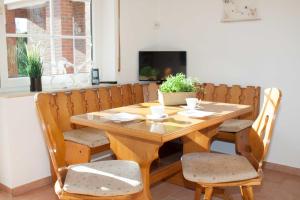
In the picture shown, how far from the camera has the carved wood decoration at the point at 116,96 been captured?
11.6ft

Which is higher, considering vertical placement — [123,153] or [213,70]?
[213,70]

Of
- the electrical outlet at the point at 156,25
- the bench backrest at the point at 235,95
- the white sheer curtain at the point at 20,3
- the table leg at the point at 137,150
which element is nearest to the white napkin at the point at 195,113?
the table leg at the point at 137,150

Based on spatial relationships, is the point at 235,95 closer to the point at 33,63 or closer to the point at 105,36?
the point at 105,36

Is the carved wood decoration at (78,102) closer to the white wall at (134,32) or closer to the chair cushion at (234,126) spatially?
the white wall at (134,32)

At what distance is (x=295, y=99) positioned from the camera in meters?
3.33

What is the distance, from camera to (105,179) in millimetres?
1884

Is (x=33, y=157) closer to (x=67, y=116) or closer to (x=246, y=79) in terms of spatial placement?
→ (x=67, y=116)

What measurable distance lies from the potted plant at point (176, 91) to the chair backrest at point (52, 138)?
93cm

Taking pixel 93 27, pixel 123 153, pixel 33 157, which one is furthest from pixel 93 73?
pixel 123 153

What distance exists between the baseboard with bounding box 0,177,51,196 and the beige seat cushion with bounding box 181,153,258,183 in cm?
158

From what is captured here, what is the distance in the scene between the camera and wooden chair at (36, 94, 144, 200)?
5.78ft

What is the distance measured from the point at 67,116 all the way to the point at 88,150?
0.54 metres

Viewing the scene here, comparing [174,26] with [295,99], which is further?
[174,26]

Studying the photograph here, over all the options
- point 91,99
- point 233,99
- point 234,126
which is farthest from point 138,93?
point 234,126
